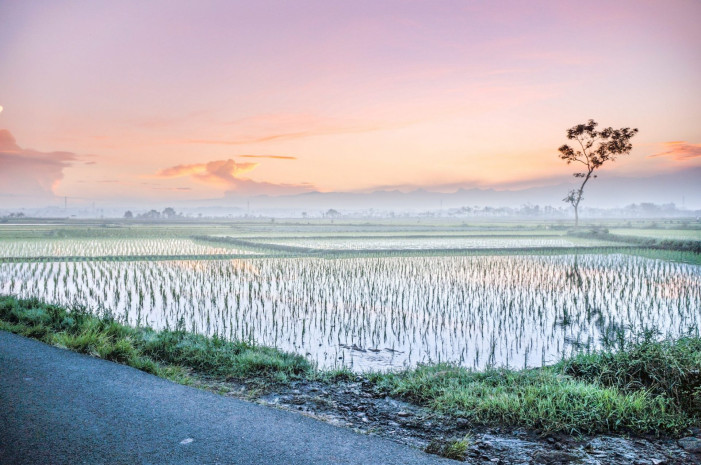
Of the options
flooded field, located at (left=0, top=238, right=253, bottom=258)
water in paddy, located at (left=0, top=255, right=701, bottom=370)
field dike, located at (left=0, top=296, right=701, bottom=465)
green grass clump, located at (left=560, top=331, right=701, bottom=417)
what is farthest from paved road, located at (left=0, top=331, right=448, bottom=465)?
flooded field, located at (left=0, top=238, right=253, bottom=258)

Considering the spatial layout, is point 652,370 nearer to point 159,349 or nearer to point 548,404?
point 548,404

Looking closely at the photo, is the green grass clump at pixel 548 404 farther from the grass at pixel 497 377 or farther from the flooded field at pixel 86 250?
the flooded field at pixel 86 250

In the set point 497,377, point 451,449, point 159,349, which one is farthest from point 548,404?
point 159,349

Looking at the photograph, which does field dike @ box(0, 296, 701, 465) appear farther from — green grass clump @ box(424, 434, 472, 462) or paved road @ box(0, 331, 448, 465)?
paved road @ box(0, 331, 448, 465)

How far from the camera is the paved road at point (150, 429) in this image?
3.69 metres

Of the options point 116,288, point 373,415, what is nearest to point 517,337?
point 373,415

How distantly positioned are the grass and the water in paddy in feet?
3.46

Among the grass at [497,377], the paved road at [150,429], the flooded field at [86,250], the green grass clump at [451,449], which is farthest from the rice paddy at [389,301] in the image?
the green grass clump at [451,449]

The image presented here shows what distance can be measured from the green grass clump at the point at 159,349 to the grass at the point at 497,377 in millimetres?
15

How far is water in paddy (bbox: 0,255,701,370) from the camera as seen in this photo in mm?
8328

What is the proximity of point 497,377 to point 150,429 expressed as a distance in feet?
12.9

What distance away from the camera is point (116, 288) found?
44.0ft

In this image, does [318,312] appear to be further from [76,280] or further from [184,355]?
[76,280]

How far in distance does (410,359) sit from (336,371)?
64.3 inches
